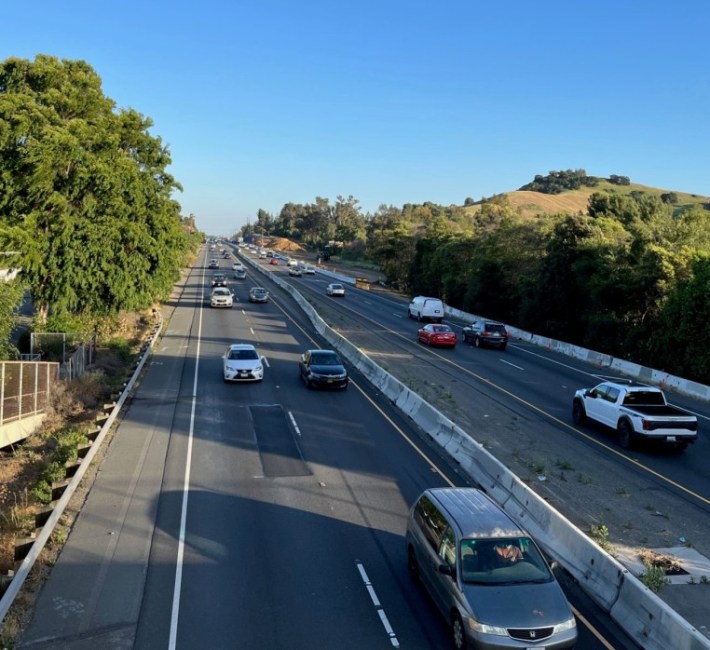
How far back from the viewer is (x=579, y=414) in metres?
20.5

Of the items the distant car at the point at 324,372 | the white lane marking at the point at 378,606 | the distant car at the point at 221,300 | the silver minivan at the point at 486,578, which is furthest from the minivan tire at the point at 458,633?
the distant car at the point at 221,300

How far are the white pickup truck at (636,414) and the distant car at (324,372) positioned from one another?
Result: 8.38 m

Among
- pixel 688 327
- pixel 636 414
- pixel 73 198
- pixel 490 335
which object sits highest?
pixel 73 198

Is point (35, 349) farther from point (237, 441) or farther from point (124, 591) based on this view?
point (124, 591)

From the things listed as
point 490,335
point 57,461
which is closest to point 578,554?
point 57,461

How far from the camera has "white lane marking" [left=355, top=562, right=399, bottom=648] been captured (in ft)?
27.5

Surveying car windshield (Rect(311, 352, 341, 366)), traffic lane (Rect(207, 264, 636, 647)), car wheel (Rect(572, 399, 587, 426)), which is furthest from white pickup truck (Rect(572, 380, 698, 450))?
car windshield (Rect(311, 352, 341, 366))

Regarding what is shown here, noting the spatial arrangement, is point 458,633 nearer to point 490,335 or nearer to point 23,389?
point 23,389

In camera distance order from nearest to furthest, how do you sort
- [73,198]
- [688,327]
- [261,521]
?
[261,521], [688,327], [73,198]

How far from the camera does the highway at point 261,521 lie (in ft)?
28.5

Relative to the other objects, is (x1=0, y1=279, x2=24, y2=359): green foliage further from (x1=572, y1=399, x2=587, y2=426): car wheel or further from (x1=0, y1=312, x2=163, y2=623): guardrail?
(x1=572, y1=399, x2=587, y2=426): car wheel

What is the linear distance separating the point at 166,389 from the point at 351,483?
12.0 metres

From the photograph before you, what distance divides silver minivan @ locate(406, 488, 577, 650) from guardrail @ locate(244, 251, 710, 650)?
1.31 m

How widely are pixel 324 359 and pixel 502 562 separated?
1723 centimetres
